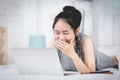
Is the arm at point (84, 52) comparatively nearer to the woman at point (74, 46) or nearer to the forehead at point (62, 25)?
the woman at point (74, 46)

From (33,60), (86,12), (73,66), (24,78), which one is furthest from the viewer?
(86,12)

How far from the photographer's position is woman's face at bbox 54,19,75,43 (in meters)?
3.27

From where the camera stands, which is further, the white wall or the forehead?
the white wall

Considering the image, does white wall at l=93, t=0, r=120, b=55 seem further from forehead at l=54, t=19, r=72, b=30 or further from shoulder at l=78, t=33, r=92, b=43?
forehead at l=54, t=19, r=72, b=30

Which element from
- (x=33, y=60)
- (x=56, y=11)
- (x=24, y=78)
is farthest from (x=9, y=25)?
(x=24, y=78)

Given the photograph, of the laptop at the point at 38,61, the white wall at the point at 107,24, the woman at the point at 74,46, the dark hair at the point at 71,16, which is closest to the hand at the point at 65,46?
the woman at the point at 74,46

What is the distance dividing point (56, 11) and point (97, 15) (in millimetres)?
578

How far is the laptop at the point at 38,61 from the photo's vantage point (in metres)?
2.29

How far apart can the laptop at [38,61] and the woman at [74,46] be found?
90 centimetres

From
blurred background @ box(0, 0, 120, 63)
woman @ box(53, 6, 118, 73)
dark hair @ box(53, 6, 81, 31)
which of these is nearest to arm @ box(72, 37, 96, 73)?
woman @ box(53, 6, 118, 73)

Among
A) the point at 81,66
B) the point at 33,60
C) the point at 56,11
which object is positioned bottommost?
the point at 81,66

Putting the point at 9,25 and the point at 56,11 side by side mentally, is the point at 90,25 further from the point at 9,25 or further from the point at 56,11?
the point at 9,25

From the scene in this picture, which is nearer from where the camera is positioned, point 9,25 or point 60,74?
point 60,74

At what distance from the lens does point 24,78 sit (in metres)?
2.08
